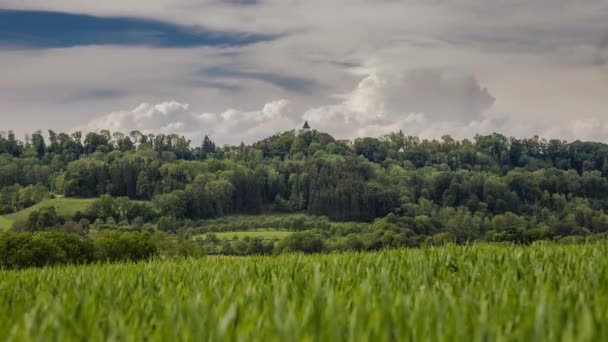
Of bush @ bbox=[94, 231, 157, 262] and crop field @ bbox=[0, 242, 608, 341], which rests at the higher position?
crop field @ bbox=[0, 242, 608, 341]

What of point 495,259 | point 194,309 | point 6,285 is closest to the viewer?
point 194,309

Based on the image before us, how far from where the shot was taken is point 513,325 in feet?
12.9

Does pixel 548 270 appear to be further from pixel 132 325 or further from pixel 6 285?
pixel 6 285

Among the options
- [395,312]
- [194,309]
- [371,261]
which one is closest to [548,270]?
[371,261]

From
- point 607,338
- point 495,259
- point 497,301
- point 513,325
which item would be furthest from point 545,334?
point 495,259

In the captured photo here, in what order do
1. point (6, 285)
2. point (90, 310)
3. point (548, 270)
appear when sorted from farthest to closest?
1. point (6, 285)
2. point (548, 270)
3. point (90, 310)

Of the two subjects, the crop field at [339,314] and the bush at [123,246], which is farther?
the bush at [123,246]

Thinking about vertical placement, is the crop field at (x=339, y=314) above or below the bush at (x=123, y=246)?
above

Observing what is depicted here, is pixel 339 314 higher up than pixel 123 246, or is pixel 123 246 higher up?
pixel 339 314

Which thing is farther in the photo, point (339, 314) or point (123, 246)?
point (123, 246)

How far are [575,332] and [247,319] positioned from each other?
185 cm

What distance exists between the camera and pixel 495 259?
809cm

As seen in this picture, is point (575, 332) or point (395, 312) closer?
point (575, 332)

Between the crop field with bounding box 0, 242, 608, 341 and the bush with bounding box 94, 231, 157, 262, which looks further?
the bush with bounding box 94, 231, 157, 262
